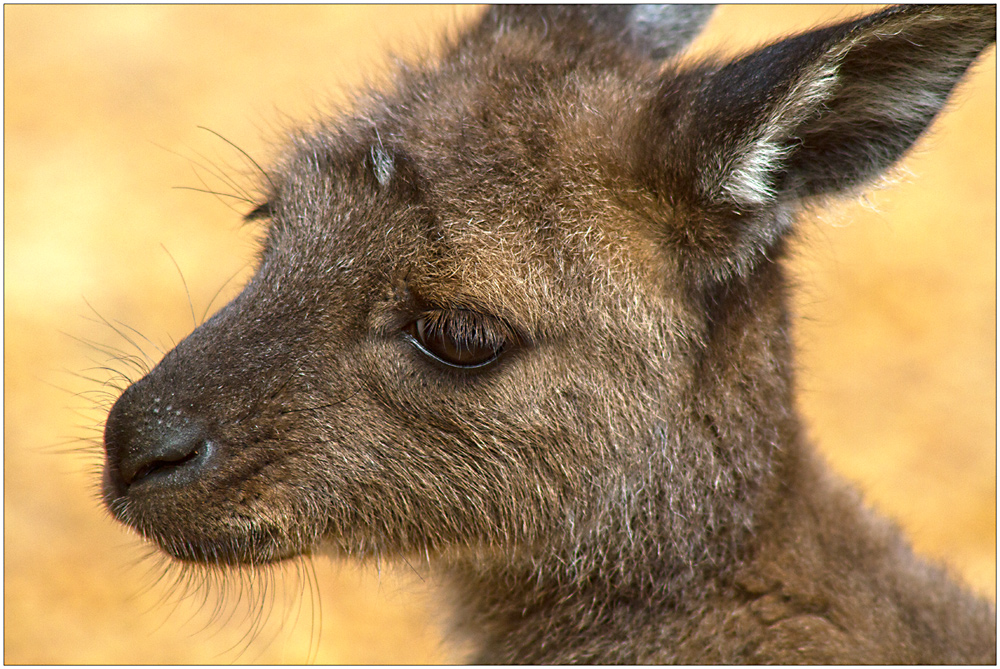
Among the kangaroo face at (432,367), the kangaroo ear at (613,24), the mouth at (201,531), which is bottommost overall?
the mouth at (201,531)

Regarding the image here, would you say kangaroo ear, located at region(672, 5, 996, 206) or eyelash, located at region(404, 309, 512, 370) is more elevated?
kangaroo ear, located at region(672, 5, 996, 206)

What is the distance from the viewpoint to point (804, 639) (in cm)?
305

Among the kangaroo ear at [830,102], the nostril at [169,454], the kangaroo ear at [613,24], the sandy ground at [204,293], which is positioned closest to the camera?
the kangaroo ear at [830,102]

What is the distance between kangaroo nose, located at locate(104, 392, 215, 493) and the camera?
2.76 metres

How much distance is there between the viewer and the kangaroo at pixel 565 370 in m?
2.79

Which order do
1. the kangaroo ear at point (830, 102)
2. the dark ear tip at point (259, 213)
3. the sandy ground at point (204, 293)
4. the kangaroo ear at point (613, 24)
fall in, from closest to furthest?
the kangaroo ear at point (830, 102) < the dark ear tip at point (259, 213) < the kangaroo ear at point (613, 24) < the sandy ground at point (204, 293)

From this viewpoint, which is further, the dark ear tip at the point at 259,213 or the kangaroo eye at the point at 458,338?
the dark ear tip at the point at 259,213

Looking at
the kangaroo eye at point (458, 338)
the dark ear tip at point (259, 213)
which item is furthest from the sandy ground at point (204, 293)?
the kangaroo eye at point (458, 338)

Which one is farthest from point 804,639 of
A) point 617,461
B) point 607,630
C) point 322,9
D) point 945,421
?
point 322,9

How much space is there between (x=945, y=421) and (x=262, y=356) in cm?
720

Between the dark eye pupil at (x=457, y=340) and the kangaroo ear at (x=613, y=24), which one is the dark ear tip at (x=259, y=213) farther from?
the kangaroo ear at (x=613, y=24)

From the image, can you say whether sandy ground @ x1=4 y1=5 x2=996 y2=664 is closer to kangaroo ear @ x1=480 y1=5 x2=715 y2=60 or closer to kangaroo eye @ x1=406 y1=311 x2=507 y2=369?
kangaroo ear @ x1=480 y1=5 x2=715 y2=60

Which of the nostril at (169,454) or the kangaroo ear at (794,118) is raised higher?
the kangaroo ear at (794,118)

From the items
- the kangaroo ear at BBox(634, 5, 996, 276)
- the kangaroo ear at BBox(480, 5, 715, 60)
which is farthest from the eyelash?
the kangaroo ear at BBox(480, 5, 715, 60)
